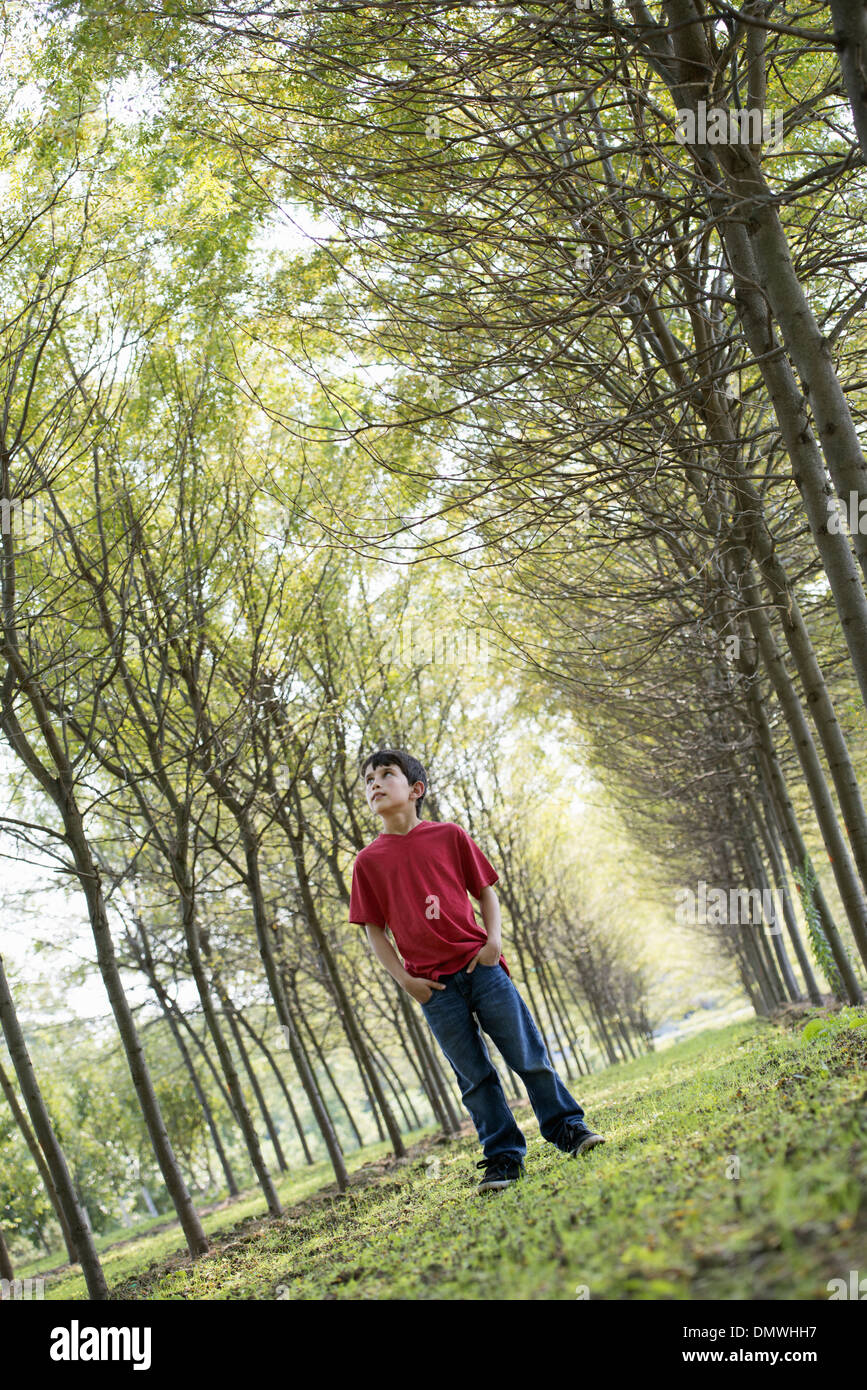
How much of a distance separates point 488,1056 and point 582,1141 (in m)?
0.53

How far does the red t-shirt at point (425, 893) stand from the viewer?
4.20m

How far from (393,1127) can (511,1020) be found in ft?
26.2

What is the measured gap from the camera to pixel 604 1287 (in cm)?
168

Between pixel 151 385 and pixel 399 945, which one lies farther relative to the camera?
pixel 151 385

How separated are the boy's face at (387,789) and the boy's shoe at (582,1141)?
5.36ft

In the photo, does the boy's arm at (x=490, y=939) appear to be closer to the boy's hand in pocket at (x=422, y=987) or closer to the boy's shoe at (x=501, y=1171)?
the boy's hand in pocket at (x=422, y=987)

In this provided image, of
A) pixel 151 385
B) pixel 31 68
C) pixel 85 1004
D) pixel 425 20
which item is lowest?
pixel 85 1004

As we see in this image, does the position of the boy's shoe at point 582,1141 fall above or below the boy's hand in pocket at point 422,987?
below

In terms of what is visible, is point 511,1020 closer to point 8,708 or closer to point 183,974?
point 8,708

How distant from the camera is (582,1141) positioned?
4.10 m

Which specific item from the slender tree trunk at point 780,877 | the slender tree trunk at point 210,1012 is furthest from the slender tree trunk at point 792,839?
the slender tree trunk at point 210,1012

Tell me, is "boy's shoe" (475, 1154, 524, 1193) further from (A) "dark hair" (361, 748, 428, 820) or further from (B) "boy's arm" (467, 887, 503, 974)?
(A) "dark hair" (361, 748, 428, 820)
